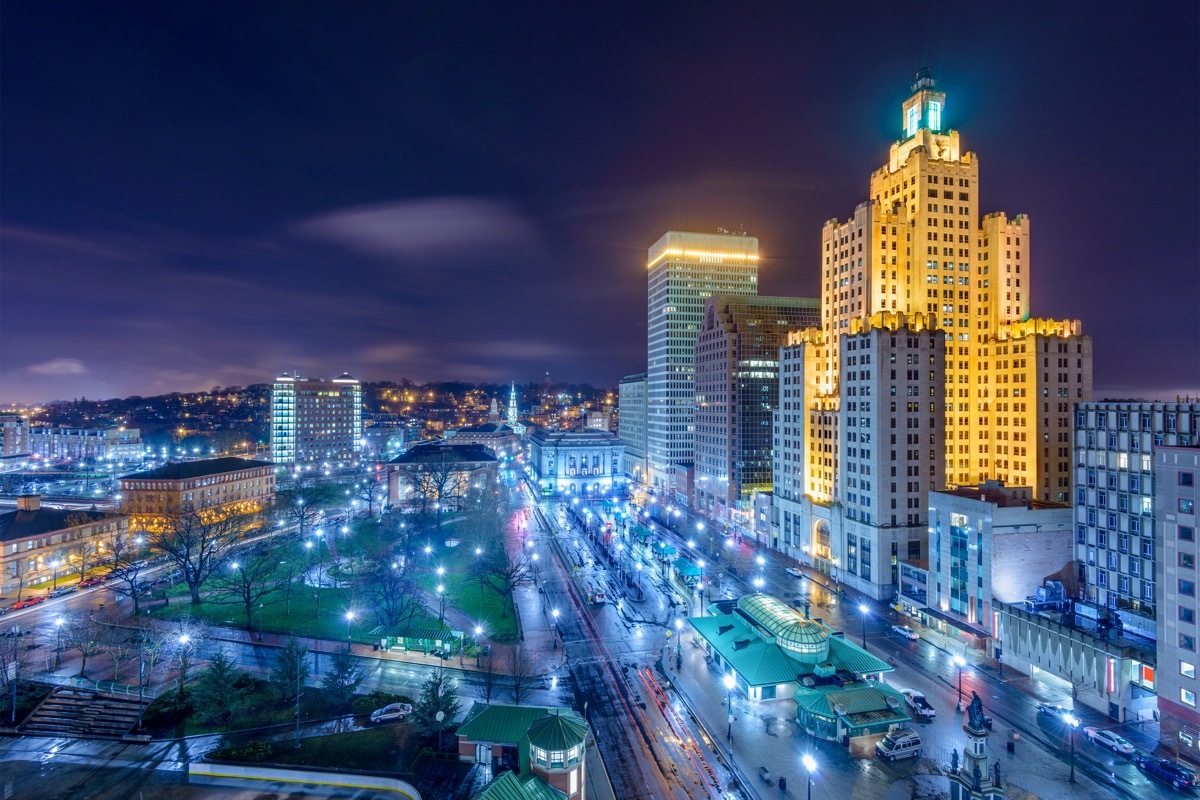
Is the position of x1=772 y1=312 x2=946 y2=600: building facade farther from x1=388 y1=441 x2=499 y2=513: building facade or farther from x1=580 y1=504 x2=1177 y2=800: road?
x1=388 y1=441 x2=499 y2=513: building facade

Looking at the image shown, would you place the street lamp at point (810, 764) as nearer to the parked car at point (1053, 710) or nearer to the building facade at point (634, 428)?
the parked car at point (1053, 710)

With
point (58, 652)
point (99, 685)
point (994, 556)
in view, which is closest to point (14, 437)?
point (58, 652)

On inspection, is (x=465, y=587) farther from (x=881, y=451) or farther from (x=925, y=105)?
(x=925, y=105)

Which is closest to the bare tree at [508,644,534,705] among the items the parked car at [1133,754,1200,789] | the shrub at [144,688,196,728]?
the shrub at [144,688,196,728]

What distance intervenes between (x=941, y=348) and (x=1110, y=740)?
4639 cm

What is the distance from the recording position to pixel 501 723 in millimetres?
39406

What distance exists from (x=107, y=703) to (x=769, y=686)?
50.9 m

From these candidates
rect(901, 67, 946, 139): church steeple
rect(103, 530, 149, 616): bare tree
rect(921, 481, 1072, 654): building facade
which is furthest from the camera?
rect(901, 67, 946, 139): church steeple

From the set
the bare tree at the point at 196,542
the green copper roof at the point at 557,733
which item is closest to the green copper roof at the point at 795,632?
the green copper roof at the point at 557,733

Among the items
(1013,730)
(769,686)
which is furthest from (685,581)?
(1013,730)

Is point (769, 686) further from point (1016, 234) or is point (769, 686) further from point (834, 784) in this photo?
point (1016, 234)

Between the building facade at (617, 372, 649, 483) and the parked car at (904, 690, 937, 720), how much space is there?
110548mm

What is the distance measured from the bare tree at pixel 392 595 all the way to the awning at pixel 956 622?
5260 centimetres

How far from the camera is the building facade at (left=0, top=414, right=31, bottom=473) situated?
190 m
